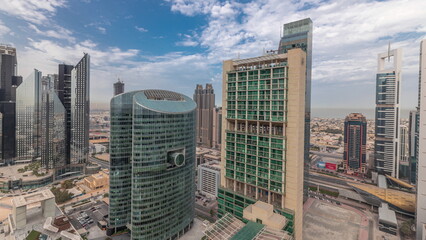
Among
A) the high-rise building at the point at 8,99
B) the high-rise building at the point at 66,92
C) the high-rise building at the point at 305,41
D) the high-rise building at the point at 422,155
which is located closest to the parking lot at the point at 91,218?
the high-rise building at the point at 66,92

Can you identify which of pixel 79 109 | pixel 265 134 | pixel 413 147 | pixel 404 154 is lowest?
pixel 404 154

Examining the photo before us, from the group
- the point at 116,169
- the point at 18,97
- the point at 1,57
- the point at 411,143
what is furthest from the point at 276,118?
the point at 1,57

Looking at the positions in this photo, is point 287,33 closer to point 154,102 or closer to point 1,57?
point 154,102

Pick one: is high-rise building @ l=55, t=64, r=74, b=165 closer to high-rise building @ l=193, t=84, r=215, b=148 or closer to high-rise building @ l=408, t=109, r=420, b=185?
high-rise building @ l=193, t=84, r=215, b=148

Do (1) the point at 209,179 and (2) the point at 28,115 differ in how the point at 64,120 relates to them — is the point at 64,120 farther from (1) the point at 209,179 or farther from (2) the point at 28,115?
(1) the point at 209,179

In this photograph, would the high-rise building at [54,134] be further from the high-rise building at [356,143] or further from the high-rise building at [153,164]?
the high-rise building at [356,143]

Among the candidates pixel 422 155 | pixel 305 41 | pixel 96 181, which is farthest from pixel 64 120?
pixel 422 155
